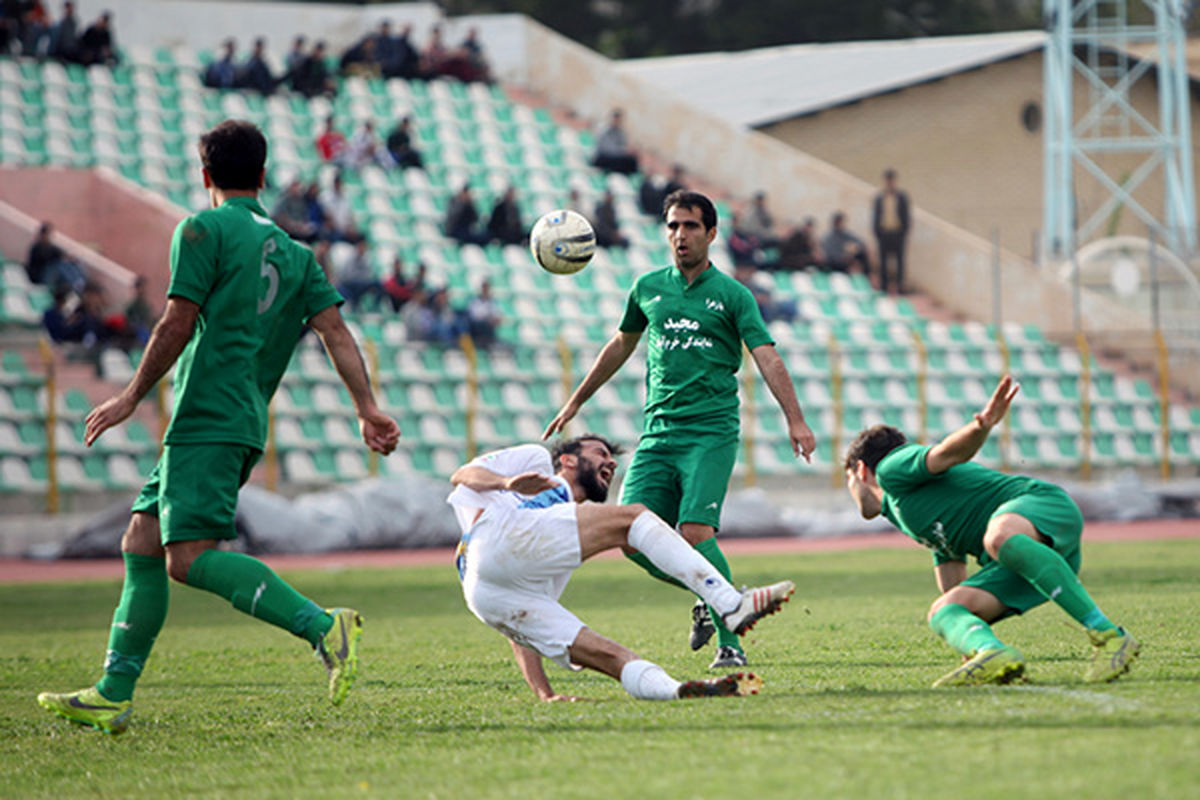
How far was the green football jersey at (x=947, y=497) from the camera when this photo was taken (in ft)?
21.3

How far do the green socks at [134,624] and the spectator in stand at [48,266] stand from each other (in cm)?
1528

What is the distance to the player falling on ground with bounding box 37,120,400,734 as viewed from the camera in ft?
19.6

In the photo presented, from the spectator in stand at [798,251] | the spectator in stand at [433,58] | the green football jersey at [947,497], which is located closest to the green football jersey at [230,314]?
the green football jersey at [947,497]

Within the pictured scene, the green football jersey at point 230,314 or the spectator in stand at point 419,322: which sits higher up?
the spectator in stand at point 419,322

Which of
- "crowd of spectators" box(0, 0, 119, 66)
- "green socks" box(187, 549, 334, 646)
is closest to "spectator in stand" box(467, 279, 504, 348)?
"crowd of spectators" box(0, 0, 119, 66)

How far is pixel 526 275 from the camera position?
80.8 ft

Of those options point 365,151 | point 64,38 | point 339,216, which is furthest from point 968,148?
point 64,38

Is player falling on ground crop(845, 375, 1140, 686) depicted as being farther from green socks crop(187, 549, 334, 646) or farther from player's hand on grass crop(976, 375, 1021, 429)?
green socks crop(187, 549, 334, 646)

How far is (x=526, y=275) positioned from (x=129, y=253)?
18.8 ft

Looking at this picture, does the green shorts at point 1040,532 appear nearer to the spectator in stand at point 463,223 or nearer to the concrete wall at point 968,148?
the spectator in stand at point 463,223

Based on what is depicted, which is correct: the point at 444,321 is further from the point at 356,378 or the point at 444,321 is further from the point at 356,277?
the point at 356,378

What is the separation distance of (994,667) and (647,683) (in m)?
1.26

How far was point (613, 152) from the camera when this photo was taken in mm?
28156

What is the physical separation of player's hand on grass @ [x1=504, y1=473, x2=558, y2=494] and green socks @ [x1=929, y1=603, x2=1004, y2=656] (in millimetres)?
1662
